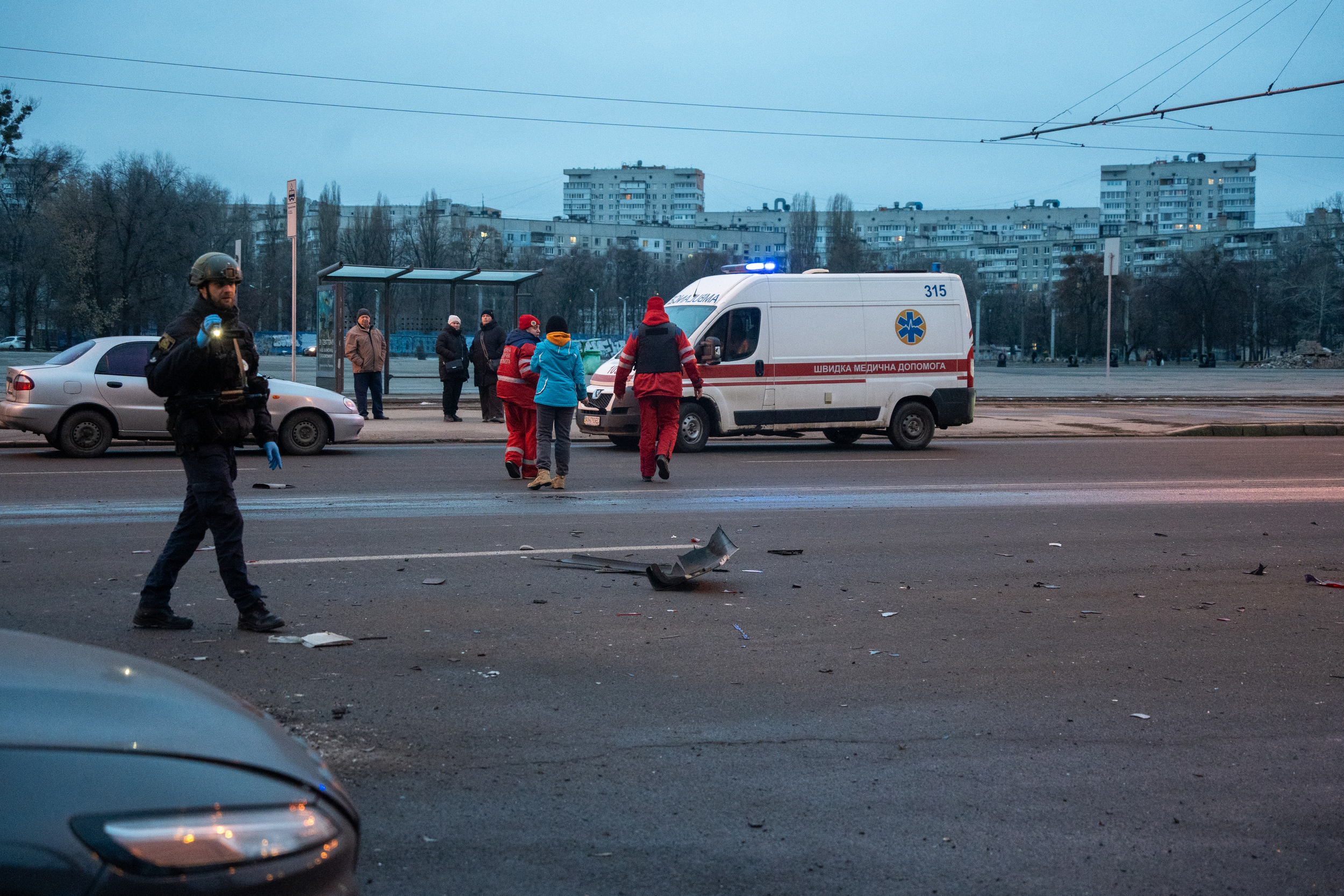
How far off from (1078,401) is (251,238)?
9163 cm

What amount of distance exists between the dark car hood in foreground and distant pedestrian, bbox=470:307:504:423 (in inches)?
720

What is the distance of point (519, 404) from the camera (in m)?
13.2

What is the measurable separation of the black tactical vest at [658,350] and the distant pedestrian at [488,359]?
301 inches

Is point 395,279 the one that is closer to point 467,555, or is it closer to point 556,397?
point 556,397

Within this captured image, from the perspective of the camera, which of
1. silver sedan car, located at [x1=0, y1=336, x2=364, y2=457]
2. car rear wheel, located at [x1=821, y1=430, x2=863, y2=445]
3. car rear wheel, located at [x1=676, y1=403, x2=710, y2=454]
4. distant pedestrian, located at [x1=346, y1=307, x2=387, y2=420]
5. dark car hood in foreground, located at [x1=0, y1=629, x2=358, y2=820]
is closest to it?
dark car hood in foreground, located at [x1=0, y1=629, x2=358, y2=820]

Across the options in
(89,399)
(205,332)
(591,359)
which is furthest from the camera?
(591,359)

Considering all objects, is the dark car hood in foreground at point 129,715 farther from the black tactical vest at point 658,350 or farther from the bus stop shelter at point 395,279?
the bus stop shelter at point 395,279

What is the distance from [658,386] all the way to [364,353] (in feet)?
27.1

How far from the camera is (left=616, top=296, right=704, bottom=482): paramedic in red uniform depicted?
43.2 ft

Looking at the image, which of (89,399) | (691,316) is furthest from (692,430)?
(89,399)

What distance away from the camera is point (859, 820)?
3908mm

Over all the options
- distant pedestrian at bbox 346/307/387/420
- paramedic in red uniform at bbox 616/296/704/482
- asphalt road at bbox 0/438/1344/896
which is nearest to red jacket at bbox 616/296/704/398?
paramedic in red uniform at bbox 616/296/704/482

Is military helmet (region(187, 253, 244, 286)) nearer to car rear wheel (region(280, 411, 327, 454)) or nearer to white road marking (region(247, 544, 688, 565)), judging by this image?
white road marking (region(247, 544, 688, 565))

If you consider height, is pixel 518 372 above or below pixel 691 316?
below
